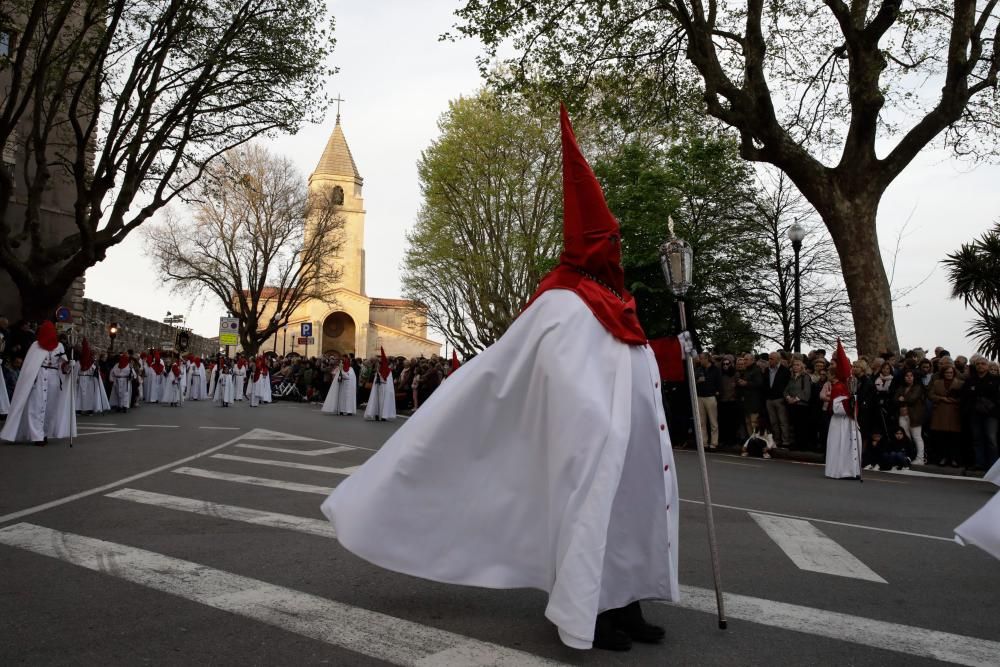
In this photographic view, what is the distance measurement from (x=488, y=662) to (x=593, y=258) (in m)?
1.98

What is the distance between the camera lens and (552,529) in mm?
3748

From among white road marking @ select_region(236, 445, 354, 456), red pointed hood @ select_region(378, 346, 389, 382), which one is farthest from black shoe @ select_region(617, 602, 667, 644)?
red pointed hood @ select_region(378, 346, 389, 382)

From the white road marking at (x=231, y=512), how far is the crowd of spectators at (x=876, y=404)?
845 centimetres

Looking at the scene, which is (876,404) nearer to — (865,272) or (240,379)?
(865,272)

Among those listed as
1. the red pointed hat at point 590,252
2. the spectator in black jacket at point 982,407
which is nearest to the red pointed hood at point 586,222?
the red pointed hat at point 590,252

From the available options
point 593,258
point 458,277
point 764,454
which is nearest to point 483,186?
point 458,277

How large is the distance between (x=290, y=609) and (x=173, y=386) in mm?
27221

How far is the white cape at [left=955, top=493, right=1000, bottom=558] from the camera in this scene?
11.9ft

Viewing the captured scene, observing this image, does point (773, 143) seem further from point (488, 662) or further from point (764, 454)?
point (488, 662)

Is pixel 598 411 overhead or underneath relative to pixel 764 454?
overhead

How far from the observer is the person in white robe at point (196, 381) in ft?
126

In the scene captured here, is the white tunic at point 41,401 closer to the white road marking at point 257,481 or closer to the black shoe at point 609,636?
the white road marking at point 257,481

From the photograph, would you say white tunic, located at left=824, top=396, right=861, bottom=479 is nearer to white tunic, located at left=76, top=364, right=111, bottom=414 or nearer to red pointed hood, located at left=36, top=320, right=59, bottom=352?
red pointed hood, located at left=36, top=320, right=59, bottom=352

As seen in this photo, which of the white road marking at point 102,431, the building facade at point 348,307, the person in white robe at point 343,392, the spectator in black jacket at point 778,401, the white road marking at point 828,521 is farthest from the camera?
the building facade at point 348,307
